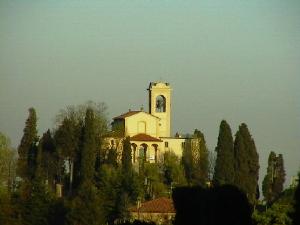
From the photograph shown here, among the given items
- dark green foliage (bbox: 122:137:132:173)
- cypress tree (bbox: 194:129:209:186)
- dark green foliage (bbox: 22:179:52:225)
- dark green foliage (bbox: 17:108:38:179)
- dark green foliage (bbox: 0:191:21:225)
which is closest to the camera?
dark green foliage (bbox: 0:191:21:225)

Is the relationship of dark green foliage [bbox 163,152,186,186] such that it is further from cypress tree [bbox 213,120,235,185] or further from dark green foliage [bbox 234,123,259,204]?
cypress tree [bbox 213,120,235,185]

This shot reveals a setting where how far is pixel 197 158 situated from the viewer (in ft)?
295

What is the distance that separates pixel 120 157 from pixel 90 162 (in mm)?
9934

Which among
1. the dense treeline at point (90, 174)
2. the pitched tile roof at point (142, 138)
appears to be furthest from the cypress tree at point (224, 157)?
the pitched tile roof at point (142, 138)

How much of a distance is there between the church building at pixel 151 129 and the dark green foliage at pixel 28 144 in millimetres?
9884

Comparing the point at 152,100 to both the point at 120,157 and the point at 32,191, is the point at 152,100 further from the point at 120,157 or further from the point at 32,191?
the point at 32,191

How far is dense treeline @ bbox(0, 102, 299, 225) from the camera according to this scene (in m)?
67.7

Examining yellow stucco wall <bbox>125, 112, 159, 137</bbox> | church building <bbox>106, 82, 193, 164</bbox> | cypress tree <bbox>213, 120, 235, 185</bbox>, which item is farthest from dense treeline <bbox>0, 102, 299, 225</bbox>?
yellow stucco wall <bbox>125, 112, 159, 137</bbox>

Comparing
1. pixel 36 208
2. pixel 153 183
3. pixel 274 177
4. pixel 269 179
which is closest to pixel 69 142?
pixel 153 183

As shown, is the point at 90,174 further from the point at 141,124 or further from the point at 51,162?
the point at 141,124

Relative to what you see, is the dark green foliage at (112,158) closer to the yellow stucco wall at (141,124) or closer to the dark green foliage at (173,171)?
the dark green foliage at (173,171)

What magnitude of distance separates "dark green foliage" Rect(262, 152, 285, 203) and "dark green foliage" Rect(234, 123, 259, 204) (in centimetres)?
617

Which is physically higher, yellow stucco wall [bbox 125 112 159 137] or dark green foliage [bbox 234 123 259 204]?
yellow stucco wall [bbox 125 112 159 137]

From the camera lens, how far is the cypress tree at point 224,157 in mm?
77250
